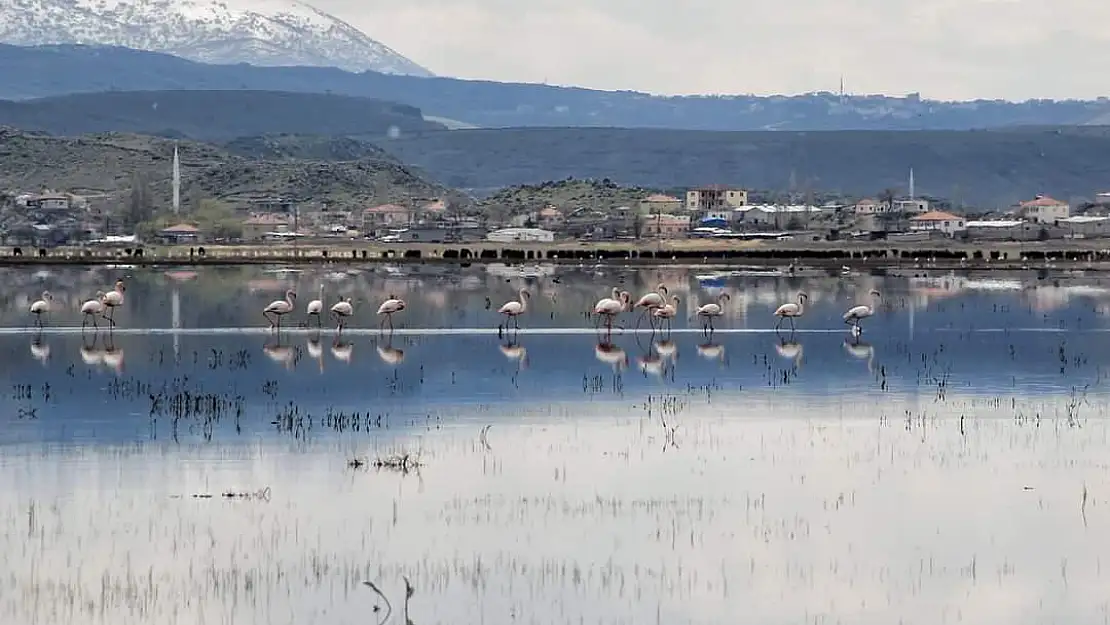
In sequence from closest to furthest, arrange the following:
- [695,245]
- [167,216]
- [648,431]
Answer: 1. [648,431]
2. [695,245]
3. [167,216]

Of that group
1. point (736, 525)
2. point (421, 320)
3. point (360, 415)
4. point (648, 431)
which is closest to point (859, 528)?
point (736, 525)

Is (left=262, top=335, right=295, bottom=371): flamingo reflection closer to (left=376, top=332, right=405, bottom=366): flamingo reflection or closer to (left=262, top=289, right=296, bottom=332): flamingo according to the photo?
(left=376, top=332, right=405, bottom=366): flamingo reflection

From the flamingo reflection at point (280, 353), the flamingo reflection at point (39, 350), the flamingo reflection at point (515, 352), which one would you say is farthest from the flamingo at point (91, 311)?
the flamingo reflection at point (515, 352)

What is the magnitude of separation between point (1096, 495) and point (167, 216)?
174 metres

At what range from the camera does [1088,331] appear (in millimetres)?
53062

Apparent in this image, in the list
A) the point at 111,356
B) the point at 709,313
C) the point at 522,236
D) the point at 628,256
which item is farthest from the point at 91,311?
the point at 522,236

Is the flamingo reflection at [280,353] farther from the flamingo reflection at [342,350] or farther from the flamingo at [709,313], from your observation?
the flamingo at [709,313]

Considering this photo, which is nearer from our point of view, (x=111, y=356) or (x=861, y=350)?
(x=111, y=356)

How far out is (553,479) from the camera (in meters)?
25.8

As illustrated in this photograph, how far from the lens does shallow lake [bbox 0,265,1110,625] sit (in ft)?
63.3

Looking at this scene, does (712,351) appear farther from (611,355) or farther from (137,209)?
(137,209)

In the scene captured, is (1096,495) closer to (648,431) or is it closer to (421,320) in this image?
(648,431)

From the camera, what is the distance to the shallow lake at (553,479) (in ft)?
63.3

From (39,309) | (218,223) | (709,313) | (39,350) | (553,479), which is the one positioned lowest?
(553,479)
